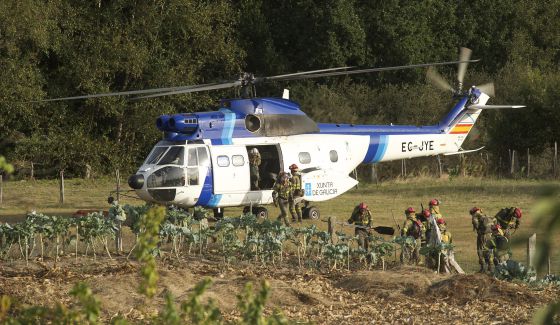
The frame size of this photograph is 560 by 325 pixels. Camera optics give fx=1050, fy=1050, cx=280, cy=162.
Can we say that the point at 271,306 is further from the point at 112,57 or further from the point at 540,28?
the point at 540,28

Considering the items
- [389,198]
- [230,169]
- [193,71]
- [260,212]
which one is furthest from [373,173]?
[230,169]

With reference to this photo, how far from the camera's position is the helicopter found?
71.2 ft

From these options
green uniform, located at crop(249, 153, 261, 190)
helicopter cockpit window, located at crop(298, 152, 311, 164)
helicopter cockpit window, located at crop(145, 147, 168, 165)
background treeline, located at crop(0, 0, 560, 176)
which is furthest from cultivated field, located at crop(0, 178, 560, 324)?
background treeline, located at crop(0, 0, 560, 176)

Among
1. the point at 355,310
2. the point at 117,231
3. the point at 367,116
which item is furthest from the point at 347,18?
the point at 355,310

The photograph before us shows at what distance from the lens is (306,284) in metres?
13.3

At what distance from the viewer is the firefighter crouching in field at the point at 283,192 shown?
22.3 meters

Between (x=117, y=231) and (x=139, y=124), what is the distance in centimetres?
2518

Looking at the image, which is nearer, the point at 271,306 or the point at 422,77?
the point at 271,306

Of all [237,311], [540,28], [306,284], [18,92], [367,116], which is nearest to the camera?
[237,311]

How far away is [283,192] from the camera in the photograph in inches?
Answer: 877

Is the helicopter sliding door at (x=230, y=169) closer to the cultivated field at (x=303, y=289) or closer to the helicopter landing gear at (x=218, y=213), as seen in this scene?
the helicopter landing gear at (x=218, y=213)

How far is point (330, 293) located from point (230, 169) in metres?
9.61

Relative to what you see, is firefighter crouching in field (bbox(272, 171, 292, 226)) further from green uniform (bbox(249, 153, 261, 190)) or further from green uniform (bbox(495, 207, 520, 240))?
green uniform (bbox(495, 207, 520, 240))

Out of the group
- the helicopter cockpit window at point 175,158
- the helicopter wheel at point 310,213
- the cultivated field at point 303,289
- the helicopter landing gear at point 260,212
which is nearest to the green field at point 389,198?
the helicopter wheel at point 310,213
